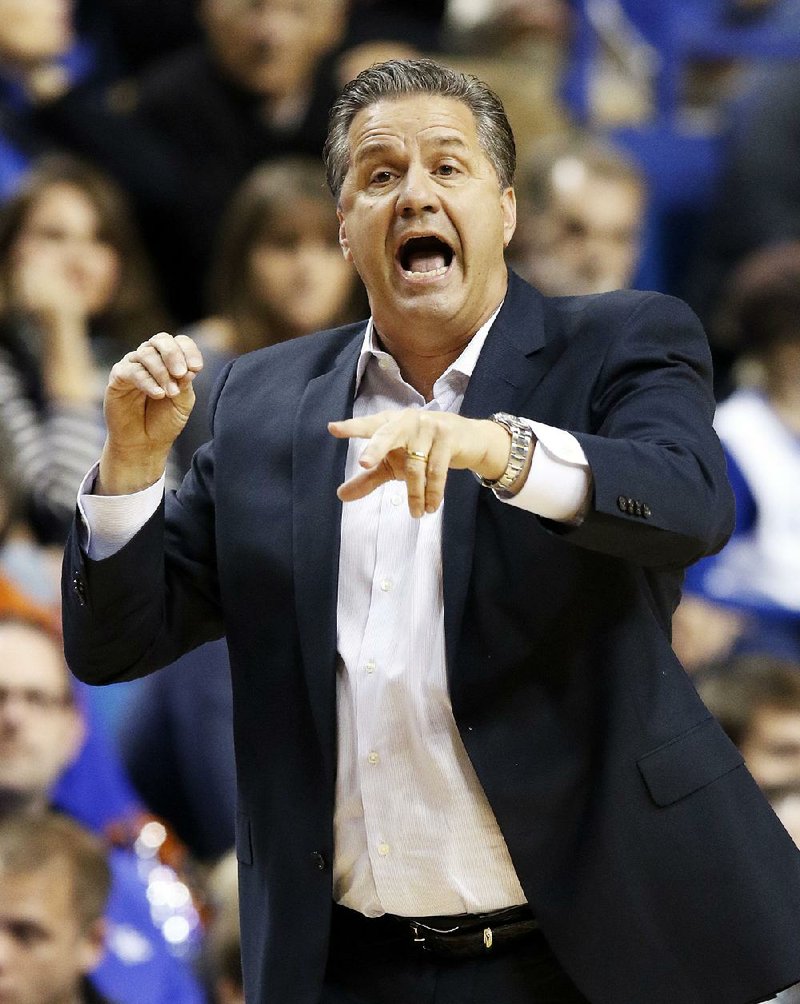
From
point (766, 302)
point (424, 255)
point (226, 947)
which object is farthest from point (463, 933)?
point (766, 302)

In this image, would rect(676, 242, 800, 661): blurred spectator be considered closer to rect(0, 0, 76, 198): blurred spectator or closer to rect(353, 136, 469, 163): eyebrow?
rect(0, 0, 76, 198): blurred spectator

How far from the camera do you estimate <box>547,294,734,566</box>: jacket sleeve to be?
1.87m

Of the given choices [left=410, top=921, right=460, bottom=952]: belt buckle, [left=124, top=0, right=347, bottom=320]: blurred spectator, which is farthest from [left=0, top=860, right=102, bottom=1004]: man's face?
[left=124, top=0, right=347, bottom=320]: blurred spectator

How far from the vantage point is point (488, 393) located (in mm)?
2133

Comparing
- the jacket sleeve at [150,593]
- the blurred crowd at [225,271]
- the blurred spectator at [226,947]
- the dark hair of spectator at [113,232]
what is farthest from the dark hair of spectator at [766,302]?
the jacket sleeve at [150,593]

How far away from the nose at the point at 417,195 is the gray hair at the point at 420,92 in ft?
0.36

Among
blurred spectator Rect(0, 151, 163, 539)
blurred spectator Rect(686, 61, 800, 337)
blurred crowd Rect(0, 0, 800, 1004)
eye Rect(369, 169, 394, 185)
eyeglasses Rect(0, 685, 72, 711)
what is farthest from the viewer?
blurred spectator Rect(686, 61, 800, 337)

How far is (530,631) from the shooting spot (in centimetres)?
204

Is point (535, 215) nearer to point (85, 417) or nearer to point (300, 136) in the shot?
point (300, 136)

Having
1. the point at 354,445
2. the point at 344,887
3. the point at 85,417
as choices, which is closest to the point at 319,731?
the point at 344,887

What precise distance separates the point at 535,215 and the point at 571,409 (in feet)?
9.71

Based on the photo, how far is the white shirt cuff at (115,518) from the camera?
2.13 meters

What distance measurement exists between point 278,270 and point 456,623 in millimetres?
2752

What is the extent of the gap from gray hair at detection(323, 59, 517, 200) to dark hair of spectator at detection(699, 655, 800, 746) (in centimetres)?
205
